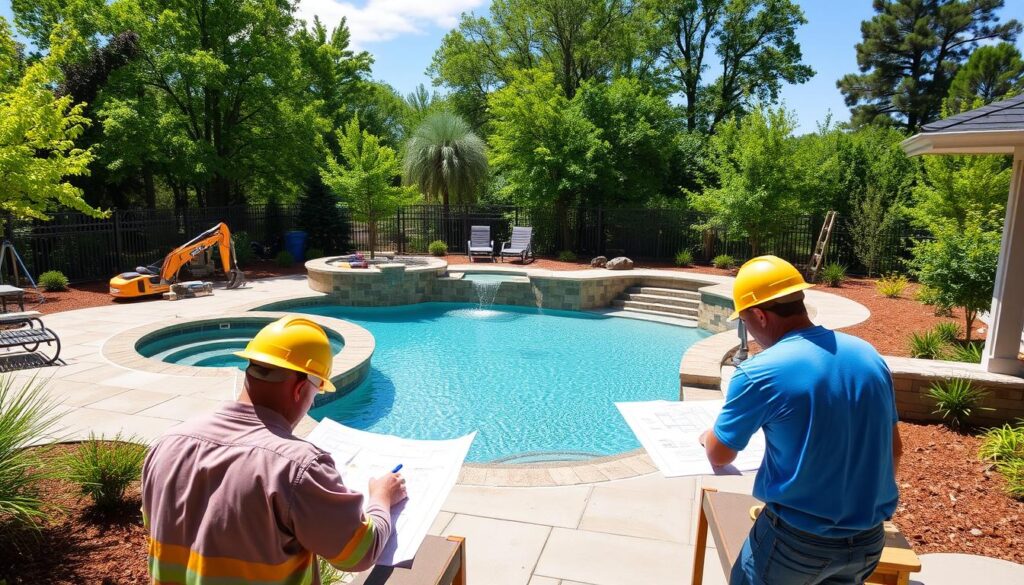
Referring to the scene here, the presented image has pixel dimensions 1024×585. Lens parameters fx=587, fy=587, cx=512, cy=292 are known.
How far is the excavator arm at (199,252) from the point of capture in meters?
12.2

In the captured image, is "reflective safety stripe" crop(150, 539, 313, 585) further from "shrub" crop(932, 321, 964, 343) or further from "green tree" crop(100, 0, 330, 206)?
"green tree" crop(100, 0, 330, 206)

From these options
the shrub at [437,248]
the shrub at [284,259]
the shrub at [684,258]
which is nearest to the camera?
the shrub at [684,258]

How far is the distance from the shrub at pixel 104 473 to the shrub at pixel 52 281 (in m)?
10.8

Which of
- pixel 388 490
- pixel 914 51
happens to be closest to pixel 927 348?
pixel 388 490

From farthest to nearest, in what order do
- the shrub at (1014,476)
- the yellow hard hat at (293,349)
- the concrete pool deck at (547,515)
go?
the shrub at (1014,476) → the concrete pool deck at (547,515) → the yellow hard hat at (293,349)

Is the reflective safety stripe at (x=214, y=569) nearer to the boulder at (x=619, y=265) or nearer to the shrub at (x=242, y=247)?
the boulder at (x=619, y=265)

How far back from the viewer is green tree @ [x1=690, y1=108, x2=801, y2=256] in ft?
47.4

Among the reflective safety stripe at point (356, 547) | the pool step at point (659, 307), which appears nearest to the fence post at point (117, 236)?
the pool step at point (659, 307)

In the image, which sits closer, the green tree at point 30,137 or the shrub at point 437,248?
the green tree at point 30,137

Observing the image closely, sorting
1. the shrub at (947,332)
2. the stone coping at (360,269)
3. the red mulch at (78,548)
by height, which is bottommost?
the red mulch at (78,548)

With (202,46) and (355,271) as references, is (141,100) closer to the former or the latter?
(202,46)

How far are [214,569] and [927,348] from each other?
762 centimetres

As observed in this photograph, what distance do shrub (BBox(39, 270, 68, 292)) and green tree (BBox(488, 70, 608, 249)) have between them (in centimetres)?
1145

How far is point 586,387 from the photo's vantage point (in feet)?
25.9
